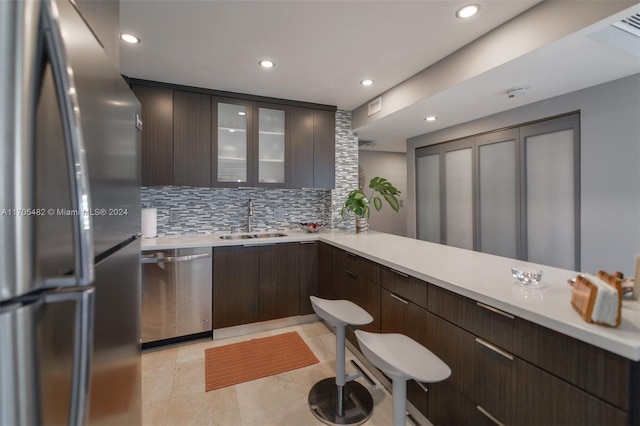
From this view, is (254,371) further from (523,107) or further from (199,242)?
(523,107)

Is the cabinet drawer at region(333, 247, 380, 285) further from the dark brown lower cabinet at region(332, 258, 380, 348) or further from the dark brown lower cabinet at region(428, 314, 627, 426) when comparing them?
the dark brown lower cabinet at region(428, 314, 627, 426)

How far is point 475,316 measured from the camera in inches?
49.6

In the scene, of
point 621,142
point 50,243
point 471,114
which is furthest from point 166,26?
point 621,142

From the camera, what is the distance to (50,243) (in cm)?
54

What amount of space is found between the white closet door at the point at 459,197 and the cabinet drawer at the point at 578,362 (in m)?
2.86

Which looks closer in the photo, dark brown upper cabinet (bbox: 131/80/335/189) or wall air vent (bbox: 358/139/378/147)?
dark brown upper cabinet (bbox: 131/80/335/189)

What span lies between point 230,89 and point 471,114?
8.69ft

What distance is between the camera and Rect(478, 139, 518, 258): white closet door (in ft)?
10.3

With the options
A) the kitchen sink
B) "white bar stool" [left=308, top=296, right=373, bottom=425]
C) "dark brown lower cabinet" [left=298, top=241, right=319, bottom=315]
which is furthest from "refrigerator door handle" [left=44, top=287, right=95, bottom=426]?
the kitchen sink

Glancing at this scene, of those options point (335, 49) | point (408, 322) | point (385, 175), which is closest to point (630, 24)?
point (335, 49)

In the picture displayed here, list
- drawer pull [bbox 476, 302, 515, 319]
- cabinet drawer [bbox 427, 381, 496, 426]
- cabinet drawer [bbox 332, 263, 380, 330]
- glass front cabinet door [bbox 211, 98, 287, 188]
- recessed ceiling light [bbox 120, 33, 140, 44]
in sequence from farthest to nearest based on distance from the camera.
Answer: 1. glass front cabinet door [bbox 211, 98, 287, 188]
2. cabinet drawer [bbox 332, 263, 380, 330]
3. recessed ceiling light [bbox 120, 33, 140, 44]
4. cabinet drawer [bbox 427, 381, 496, 426]
5. drawer pull [bbox 476, 302, 515, 319]

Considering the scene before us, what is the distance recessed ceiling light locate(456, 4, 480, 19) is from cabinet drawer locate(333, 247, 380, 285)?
169 cm

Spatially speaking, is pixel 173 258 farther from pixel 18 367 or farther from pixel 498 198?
pixel 498 198

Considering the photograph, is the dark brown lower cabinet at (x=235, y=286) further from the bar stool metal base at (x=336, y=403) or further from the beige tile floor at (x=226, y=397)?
the bar stool metal base at (x=336, y=403)
